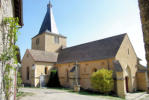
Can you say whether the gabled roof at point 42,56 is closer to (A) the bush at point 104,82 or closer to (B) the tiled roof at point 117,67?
(A) the bush at point 104,82

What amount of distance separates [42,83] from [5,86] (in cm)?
2176

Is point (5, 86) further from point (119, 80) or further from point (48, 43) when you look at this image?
point (48, 43)

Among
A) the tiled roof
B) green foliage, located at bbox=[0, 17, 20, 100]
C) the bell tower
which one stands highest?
the bell tower

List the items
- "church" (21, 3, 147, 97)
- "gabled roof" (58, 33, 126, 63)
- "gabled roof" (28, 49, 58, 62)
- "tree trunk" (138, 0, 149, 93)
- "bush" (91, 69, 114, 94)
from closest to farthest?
"tree trunk" (138, 0, 149, 93) → "bush" (91, 69, 114, 94) → "church" (21, 3, 147, 97) → "gabled roof" (58, 33, 126, 63) → "gabled roof" (28, 49, 58, 62)

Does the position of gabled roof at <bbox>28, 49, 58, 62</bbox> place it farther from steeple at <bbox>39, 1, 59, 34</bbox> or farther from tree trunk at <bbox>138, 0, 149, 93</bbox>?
tree trunk at <bbox>138, 0, 149, 93</bbox>

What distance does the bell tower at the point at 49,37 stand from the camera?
31266 millimetres

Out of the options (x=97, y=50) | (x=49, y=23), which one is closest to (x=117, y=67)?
(x=97, y=50)

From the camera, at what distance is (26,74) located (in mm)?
26625

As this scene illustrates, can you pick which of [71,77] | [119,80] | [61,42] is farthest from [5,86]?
[61,42]

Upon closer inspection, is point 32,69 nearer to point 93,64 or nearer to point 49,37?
point 49,37

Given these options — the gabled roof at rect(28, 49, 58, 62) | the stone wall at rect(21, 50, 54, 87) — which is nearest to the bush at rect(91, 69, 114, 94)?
the stone wall at rect(21, 50, 54, 87)

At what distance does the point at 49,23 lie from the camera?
112ft

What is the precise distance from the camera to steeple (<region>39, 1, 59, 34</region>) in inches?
1323

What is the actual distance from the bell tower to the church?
37 cm
